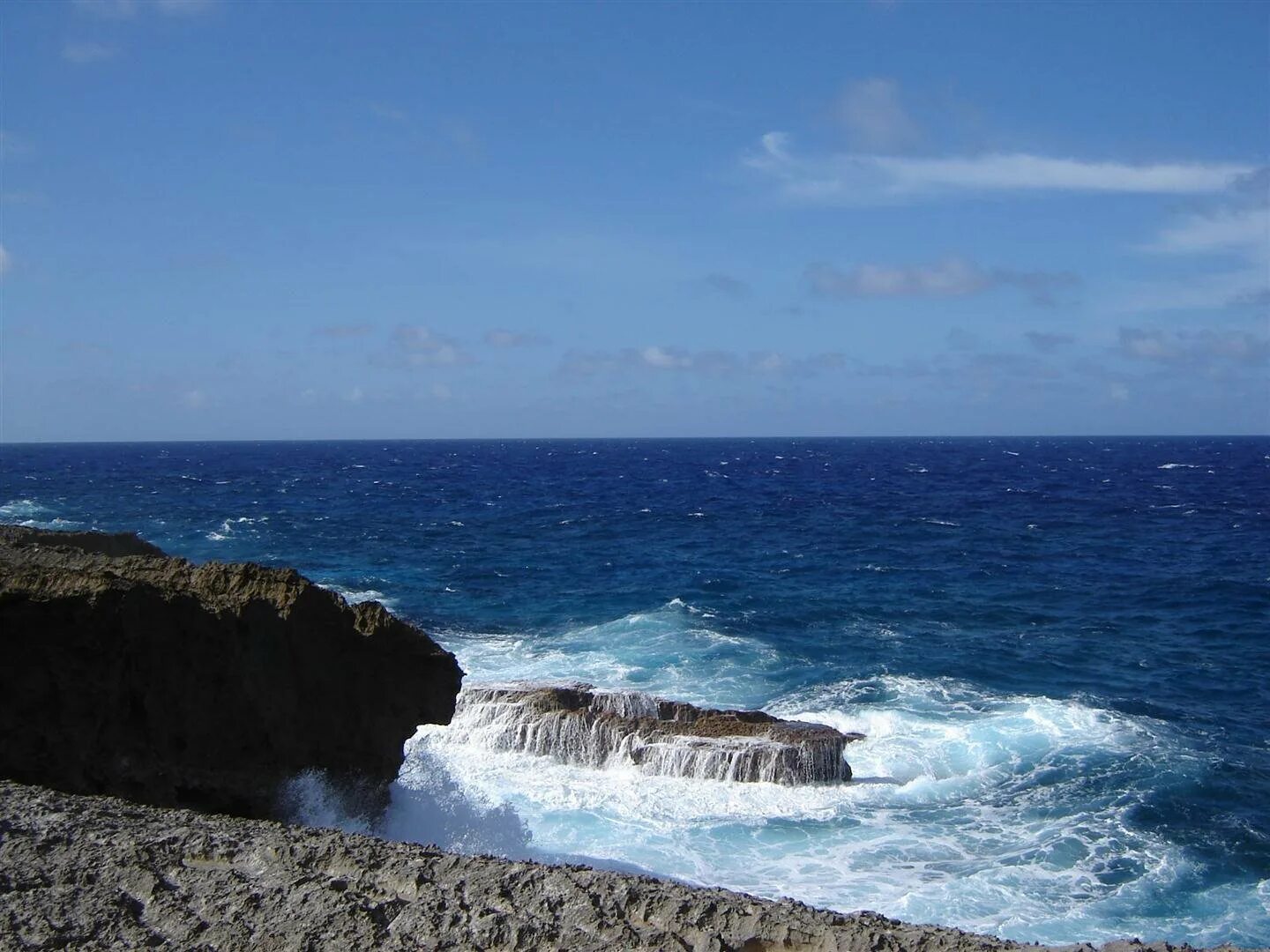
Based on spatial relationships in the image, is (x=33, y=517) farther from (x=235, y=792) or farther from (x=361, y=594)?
(x=235, y=792)

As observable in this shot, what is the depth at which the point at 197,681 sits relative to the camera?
11891mm

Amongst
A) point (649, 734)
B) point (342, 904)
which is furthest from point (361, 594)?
point (342, 904)

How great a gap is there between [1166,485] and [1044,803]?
74.5 meters

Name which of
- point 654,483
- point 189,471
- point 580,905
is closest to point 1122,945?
point 580,905

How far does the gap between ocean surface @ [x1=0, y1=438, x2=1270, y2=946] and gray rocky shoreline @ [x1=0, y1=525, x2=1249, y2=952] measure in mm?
1502

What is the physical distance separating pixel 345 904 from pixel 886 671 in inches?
842

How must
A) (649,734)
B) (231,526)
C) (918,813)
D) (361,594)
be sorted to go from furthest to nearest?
(231,526) → (361,594) → (649,734) → (918,813)

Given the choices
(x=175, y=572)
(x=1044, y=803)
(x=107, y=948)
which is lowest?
(x=1044, y=803)

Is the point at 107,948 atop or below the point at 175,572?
below

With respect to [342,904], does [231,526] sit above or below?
below

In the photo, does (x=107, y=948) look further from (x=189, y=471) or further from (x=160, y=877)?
(x=189, y=471)

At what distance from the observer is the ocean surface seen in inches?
603

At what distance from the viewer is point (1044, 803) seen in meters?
18.3

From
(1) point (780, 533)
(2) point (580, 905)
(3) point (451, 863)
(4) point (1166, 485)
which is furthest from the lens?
(4) point (1166, 485)
